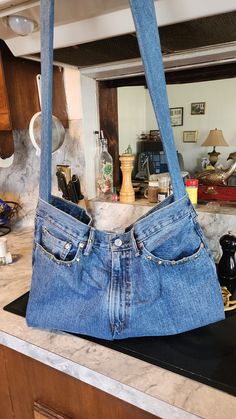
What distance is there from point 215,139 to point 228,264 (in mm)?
625

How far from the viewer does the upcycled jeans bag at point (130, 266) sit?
509 mm

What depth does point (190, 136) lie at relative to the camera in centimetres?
127

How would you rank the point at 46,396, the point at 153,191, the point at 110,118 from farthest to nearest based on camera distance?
the point at 110,118, the point at 153,191, the point at 46,396

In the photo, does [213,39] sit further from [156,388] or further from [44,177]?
[156,388]

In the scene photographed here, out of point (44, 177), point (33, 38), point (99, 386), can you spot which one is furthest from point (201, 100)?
point (99, 386)

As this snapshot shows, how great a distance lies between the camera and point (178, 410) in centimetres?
44

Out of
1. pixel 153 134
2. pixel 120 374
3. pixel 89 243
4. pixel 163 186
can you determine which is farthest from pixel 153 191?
pixel 120 374

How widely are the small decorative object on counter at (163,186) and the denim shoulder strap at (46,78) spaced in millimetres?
546

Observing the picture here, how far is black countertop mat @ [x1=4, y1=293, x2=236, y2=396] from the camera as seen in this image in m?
0.50

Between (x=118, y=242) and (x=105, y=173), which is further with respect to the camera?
(x=105, y=173)

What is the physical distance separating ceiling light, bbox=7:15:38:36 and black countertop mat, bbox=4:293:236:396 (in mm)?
725

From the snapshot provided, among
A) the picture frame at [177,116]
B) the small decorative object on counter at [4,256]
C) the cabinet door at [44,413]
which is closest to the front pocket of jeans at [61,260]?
the cabinet door at [44,413]

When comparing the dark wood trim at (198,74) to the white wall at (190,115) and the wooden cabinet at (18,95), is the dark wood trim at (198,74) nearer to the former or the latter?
the white wall at (190,115)

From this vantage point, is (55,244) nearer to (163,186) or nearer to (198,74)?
(163,186)
